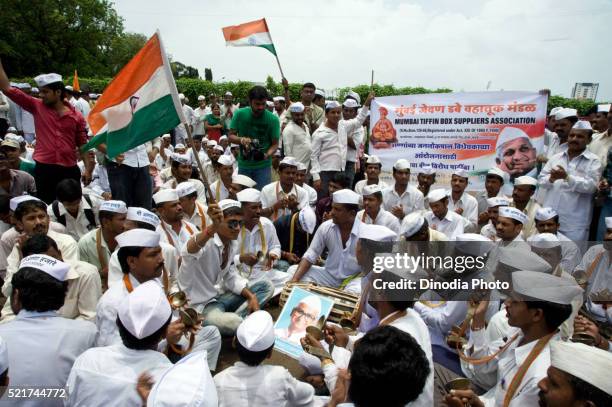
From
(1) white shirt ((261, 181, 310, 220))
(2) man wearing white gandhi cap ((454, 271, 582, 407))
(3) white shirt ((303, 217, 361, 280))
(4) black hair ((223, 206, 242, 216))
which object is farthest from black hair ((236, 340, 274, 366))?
(1) white shirt ((261, 181, 310, 220))

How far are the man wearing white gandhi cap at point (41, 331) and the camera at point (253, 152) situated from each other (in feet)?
13.9

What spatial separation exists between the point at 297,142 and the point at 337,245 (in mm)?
3392

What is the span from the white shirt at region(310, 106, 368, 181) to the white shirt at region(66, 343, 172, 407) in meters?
5.57

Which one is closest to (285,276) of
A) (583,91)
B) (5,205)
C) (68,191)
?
(68,191)

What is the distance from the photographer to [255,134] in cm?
676

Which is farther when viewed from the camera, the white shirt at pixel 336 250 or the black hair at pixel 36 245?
the white shirt at pixel 336 250

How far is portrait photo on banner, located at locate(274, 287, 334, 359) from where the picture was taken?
362 centimetres

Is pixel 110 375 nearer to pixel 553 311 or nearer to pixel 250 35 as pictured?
pixel 553 311

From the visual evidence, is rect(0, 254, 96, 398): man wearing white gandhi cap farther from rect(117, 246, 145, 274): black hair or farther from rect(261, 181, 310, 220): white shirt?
rect(261, 181, 310, 220): white shirt

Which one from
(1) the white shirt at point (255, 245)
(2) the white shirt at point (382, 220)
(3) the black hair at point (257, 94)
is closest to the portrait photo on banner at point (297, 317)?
(1) the white shirt at point (255, 245)

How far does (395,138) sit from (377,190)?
240 cm

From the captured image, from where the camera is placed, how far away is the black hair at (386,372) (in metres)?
1.75

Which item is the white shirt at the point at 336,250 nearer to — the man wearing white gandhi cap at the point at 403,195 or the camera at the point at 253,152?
the man wearing white gandhi cap at the point at 403,195

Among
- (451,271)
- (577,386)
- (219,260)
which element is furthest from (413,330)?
(219,260)
